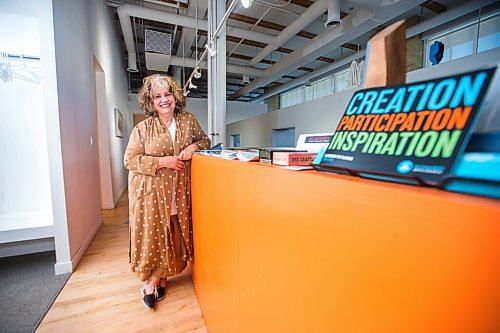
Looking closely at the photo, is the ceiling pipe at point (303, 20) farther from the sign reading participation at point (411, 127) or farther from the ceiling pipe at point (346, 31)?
the sign reading participation at point (411, 127)

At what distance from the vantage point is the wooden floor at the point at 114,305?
1483 millimetres

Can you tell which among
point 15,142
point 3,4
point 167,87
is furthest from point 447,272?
point 15,142

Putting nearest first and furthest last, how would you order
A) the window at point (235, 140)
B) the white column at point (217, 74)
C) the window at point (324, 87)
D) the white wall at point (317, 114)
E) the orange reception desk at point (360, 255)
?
the orange reception desk at point (360, 255)
the white wall at point (317, 114)
the white column at point (217, 74)
the window at point (324, 87)
the window at point (235, 140)

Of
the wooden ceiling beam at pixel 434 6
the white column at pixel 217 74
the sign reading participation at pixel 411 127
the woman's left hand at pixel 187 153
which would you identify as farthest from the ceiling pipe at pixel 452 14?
the sign reading participation at pixel 411 127

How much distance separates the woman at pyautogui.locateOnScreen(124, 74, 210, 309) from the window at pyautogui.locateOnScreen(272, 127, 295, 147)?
4.80m

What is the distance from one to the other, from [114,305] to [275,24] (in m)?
5.58

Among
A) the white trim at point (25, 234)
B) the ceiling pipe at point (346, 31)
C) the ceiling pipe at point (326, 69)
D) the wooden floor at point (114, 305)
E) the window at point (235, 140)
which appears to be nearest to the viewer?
the wooden floor at point (114, 305)

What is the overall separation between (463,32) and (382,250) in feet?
21.7

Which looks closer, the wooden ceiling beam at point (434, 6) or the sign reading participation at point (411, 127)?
the sign reading participation at point (411, 127)

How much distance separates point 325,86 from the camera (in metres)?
8.77

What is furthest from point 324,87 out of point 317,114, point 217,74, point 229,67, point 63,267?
point 63,267

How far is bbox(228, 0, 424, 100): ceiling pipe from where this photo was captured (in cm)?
352

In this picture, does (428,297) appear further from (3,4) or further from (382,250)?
(3,4)

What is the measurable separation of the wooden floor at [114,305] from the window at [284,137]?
4821 millimetres
